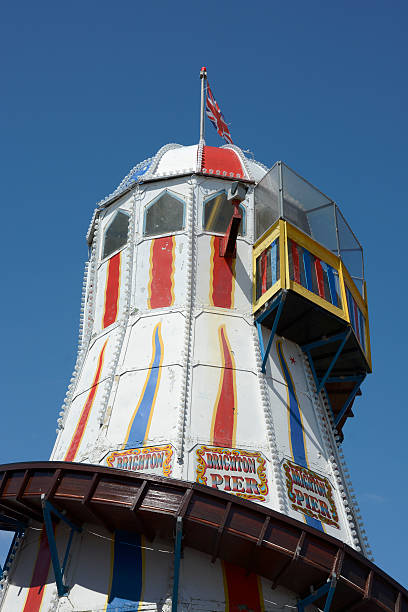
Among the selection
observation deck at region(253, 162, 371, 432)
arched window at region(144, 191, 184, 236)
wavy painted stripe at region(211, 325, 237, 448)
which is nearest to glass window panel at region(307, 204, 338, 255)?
observation deck at region(253, 162, 371, 432)

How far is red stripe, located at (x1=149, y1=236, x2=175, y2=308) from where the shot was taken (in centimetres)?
1980

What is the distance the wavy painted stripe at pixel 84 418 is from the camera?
59.0ft

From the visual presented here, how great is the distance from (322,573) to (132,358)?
7.04 m

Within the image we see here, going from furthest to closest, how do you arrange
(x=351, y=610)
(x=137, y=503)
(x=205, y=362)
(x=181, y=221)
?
(x=181, y=221) < (x=205, y=362) < (x=351, y=610) < (x=137, y=503)

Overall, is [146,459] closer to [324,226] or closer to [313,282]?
[313,282]

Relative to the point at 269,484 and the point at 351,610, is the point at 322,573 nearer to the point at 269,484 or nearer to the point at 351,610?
the point at 351,610

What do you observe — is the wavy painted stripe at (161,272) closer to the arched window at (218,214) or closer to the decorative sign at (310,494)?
the arched window at (218,214)

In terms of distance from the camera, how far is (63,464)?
14.6 metres

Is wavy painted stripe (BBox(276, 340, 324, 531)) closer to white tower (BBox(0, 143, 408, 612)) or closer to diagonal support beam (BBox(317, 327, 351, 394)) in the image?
white tower (BBox(0, 143, 408, 612))

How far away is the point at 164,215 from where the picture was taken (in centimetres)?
2123

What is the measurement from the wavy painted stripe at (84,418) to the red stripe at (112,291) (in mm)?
1086

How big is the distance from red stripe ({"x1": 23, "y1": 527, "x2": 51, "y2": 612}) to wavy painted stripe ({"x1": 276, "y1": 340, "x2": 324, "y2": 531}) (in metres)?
5.41

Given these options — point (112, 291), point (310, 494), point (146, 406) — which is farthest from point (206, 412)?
point (112, 291)

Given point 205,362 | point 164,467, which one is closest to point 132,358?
point 205,362
